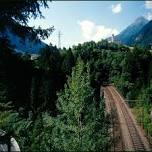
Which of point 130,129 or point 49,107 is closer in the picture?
point 49,107

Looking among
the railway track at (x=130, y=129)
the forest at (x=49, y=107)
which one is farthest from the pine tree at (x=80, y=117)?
the railway track at (x=130, y=129)

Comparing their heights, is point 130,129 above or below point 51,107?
below

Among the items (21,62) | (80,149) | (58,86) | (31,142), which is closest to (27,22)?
(21,62)

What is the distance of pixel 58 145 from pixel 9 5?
36.0 feet

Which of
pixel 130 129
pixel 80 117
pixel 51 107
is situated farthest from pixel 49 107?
pixel 80 117

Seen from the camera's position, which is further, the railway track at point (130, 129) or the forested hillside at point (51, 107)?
the railway track at point (130, 129)

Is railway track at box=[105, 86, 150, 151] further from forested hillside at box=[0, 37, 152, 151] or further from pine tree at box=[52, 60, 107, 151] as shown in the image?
pine tree at box=[52, 60, 107, 151]

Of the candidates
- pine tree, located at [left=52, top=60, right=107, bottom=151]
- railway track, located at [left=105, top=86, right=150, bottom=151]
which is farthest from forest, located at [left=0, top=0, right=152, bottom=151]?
railway track, located at [left=105, top=86, right=150, bottom=151]

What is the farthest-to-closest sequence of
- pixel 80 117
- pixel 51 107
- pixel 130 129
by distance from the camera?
pixel 130 129 < pixel 51 107 < pixel 80 117

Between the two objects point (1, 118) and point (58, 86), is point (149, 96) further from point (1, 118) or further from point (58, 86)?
point (1, 118)

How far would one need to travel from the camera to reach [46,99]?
46062 mm

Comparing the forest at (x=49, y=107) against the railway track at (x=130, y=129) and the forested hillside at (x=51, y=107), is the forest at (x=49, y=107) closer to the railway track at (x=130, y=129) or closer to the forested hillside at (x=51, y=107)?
the forested hillside at (x=51, y=107)

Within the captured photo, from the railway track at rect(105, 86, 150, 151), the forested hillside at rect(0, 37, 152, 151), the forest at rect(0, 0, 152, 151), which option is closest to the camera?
the forest at rect(0, 0, 152, 151)

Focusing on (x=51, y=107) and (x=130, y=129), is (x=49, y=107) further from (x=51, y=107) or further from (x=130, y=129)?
(x=130, y=129)
